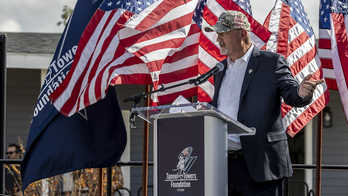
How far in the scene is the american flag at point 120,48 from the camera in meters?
3.55

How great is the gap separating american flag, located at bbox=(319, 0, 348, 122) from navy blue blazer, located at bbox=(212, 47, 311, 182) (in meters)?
1.80

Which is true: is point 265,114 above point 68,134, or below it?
above

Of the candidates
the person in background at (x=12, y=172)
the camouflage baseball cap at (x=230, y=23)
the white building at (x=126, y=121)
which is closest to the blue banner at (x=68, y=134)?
the camouflage baseball cap at (x=230, y=23)

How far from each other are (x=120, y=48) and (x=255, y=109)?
1.49m

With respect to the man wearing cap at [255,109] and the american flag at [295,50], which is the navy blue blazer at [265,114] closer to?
the man wearing cap at [255,109]

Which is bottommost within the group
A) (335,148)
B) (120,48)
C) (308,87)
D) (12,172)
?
(12,172)

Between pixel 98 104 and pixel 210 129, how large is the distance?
2095 mm

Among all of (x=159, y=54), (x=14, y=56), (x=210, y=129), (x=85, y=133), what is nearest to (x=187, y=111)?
(x=210, y=129)

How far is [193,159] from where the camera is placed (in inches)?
87.7

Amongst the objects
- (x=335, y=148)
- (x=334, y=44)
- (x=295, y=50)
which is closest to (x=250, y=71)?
(x=295, y=50)

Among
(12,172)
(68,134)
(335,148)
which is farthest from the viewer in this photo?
(335,148)

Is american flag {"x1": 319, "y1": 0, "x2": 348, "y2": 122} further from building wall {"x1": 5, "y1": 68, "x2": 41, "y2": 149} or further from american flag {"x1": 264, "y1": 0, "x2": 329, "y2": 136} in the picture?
building wall {"x1": 5, "y1": 68, "x2": 41, "y2": 149}

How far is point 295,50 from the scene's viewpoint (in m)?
4.25

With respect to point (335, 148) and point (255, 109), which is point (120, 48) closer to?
point (255, 109)
